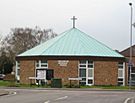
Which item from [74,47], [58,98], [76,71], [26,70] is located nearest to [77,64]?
[76,71]

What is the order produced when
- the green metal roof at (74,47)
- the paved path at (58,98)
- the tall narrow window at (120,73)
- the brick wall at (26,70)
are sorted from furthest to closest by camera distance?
the tall narrow window at (120,73) → the brick wall at (26,70) → the green metal roof at (74,47) → the paved path at (58,98)

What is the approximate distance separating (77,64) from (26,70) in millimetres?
7361

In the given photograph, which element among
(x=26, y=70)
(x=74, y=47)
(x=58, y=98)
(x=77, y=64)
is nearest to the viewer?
(x=58, y=98)

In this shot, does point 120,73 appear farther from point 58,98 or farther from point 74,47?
point 58,98

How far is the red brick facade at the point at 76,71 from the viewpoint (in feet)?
207

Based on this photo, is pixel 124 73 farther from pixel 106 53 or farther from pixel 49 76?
pixel 49 76

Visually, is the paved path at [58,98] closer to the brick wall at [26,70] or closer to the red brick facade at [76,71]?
the red brick facade at [76,71]

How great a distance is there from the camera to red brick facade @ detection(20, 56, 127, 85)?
62975 millimetres

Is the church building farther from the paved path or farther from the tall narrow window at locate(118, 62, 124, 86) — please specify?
the paved path

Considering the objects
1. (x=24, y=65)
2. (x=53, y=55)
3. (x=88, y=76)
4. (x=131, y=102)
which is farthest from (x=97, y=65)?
(x=131, y=102)

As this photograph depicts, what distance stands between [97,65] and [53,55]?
19.8ft

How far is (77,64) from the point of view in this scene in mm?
63000

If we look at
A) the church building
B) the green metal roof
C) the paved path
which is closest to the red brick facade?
the church building

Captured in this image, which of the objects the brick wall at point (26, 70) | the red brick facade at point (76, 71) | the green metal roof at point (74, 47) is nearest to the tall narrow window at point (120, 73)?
the green metal roof at point (74, 47)
